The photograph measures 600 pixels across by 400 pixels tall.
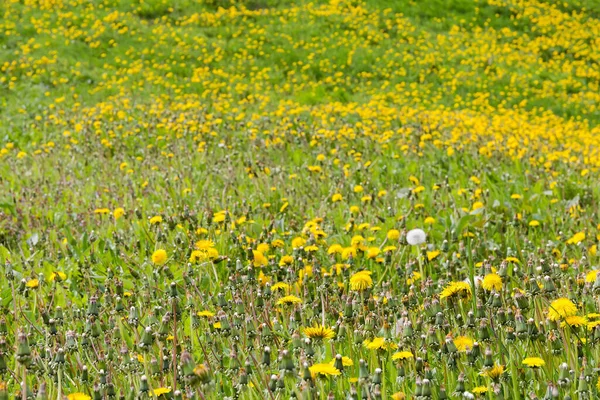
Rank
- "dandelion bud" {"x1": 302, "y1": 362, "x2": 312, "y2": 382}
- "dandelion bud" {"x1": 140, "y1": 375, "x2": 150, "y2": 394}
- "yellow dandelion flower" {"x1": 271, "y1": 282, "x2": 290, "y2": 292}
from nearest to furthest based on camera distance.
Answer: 1. "dandelion bud" {"x1": 302, "y1": 362, "x2": 312, "y2": 382}
2. "dandelion bud" {"x1": 140, "y1": 375, "x2": 150, "y2": 394}
3. "yellow dandelion flower" {"x1": 271, "y1": 282, "x2": 290, "y2": 292}

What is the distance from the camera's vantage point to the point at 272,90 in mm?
12453

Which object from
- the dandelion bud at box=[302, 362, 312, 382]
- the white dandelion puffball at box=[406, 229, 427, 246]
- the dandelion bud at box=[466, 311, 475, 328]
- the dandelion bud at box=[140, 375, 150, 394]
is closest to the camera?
the dandelion bud at box=[302, 362, 312, 382]

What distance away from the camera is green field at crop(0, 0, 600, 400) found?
2.14 m

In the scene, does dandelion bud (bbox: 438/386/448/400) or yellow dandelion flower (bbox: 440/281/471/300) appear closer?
dandelion bud (bbox: 438/386/448/400)

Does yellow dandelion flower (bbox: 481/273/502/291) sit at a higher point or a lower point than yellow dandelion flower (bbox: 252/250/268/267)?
higher

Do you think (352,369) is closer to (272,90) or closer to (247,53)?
(272,90)

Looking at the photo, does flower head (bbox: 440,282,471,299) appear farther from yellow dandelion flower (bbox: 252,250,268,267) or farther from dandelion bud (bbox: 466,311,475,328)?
yellow dandelion flower (bbox: 252,250,268,267)

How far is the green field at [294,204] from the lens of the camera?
84.2 inches

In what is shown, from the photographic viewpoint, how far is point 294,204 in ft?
16.6

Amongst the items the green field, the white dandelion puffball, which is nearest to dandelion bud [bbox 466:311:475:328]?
the green field

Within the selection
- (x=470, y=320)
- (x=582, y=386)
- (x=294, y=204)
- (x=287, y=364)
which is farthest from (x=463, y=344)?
(x=294, y=204)

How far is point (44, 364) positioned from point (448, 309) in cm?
153

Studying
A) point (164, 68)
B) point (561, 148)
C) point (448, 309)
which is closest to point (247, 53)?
point (164, 68)

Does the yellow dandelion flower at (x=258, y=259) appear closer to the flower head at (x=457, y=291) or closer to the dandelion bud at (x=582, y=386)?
the flower head at (x=457, y=291)
